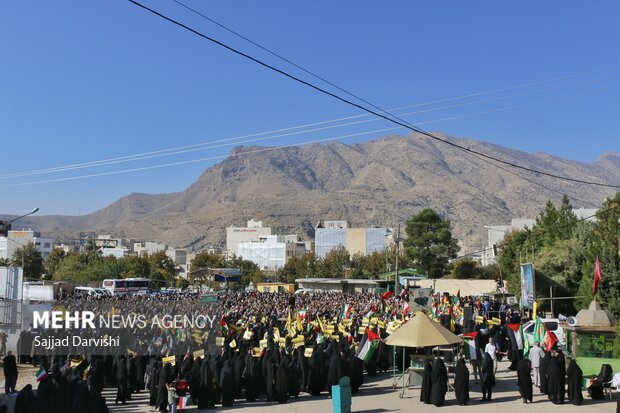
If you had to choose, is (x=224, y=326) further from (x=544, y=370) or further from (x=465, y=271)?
(x=465, y=271)

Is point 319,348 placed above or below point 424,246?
below

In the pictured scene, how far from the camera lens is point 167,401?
46.4 feet

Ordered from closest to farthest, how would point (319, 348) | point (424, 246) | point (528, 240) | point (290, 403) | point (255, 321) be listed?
point (290, 403)
point (319, 348)
point (255, 321)
point (528, 240)
point (424, 246)

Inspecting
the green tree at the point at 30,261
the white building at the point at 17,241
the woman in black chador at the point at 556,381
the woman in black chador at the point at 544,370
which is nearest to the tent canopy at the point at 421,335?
the woman in black chador at the point at 544,370

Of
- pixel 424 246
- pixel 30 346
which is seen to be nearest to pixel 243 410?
pixel 30 346

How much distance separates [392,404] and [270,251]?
130 meters

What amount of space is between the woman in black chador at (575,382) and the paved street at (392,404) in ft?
0.56

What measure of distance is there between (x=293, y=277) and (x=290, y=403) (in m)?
87.2

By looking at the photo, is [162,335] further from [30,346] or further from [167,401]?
[30,346]

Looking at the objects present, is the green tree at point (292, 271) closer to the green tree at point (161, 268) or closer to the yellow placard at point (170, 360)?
the green tree at point (161, 268)

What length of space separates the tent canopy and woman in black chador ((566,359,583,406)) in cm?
242

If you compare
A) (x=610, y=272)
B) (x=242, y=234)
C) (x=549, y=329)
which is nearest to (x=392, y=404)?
(x=549, y=329)

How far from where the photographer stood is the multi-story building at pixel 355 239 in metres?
135

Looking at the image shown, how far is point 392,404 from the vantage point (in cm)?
1437
